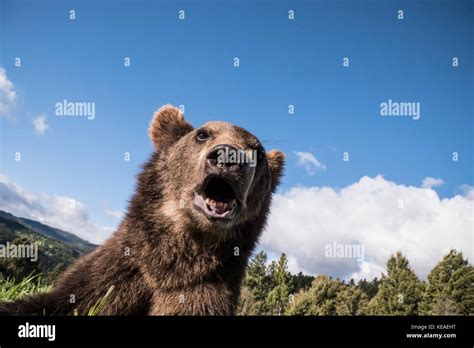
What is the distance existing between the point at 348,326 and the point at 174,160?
389 centimetres

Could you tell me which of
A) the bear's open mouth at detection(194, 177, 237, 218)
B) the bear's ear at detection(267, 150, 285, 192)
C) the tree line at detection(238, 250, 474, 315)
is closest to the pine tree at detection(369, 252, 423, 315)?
the tree line at detection(238, 250, 474, 315)

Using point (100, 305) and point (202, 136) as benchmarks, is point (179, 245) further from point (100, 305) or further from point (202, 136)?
point (202, 136)

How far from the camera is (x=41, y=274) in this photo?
449 inches

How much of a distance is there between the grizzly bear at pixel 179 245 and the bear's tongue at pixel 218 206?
0.6 inches

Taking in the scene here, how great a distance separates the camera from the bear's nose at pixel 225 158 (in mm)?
7008

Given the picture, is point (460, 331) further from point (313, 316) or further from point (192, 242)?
point (192, 242)

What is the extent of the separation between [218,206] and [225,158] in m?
0.86

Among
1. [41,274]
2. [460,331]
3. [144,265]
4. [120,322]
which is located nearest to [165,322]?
[120,322]

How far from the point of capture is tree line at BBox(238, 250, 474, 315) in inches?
1468

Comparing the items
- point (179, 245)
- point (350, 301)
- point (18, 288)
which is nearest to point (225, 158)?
point (179, 245)

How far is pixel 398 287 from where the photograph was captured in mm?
52031

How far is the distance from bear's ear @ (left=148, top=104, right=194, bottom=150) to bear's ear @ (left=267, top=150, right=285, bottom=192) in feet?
5.99

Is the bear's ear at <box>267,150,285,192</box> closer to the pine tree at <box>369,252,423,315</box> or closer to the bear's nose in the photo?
the bear's nose

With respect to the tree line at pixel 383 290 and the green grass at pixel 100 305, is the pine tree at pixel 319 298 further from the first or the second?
the green grass at pixel 100 305
